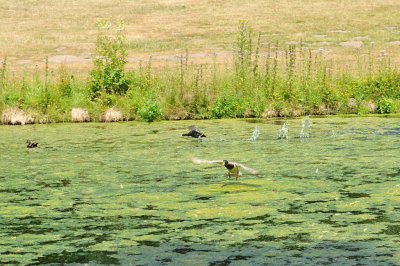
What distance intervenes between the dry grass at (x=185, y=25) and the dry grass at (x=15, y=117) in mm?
13538

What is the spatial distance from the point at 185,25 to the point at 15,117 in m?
29.4

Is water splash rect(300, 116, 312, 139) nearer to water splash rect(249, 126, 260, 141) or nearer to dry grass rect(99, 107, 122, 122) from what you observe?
water splash rect(249, 126, 260, 141)

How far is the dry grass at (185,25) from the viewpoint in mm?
34163

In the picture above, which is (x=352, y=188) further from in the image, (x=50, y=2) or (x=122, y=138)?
(x=50, y=2)

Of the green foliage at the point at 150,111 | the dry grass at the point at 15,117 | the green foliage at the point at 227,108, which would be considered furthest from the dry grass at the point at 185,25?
the green foliage at the point at 150,111

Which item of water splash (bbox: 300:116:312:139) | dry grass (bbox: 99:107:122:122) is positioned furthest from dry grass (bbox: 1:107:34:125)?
water splash (bbox: 300:116:312:139)

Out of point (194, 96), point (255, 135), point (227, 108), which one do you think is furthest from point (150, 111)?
point (255, 135)

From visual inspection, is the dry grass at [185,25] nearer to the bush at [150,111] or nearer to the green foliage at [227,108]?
the green foliage at [227,108]

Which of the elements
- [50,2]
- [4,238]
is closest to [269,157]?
[4,238]

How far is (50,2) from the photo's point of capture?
174 ft

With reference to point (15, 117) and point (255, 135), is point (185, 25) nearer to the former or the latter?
point (15, 117)

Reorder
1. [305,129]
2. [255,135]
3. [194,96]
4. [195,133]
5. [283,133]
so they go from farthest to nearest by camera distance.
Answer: [194,96] → [305,129] → [283,133] → [255,135] → [195,133]

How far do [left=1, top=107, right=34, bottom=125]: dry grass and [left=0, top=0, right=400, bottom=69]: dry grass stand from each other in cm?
1354

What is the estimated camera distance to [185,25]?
43812 millimetres
